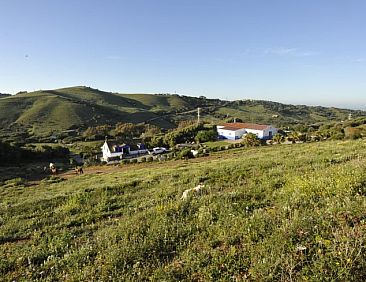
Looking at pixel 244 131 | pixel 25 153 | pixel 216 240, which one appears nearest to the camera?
pixel 216 240

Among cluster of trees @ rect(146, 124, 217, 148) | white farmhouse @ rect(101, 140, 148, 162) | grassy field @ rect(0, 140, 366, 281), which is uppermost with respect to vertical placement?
grassy field @ rect(0, 140, 366, 281)

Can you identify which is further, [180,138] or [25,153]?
[180,138]

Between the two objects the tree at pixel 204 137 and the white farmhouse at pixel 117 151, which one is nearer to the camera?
the white farmhouse at pixel 117 151

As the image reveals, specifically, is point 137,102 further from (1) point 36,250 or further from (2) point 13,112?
(1) point 36,250

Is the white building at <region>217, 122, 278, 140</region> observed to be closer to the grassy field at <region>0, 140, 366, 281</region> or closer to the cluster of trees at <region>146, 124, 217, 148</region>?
the cluster of trees at <region>146, 124, 217, 148</region>

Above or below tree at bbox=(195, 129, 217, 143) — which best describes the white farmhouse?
below

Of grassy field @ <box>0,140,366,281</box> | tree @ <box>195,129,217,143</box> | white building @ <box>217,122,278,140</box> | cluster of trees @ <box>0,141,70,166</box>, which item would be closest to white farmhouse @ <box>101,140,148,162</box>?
cluster of trees @ <box>0,141,70,166</box>

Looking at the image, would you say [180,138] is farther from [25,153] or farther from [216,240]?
[216,240]

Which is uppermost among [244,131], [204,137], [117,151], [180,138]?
[244,131]

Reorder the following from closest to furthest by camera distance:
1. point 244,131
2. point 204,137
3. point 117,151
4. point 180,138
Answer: point 117,151, point 204,137, point 180,138, point 244,131

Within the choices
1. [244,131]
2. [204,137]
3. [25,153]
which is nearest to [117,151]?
[25,153]

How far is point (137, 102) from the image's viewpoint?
188000 mm

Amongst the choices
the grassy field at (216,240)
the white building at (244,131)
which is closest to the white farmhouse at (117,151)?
the white building at (244,131)

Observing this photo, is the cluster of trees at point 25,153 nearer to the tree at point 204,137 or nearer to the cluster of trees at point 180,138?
the cluster of trees at point 180,138
